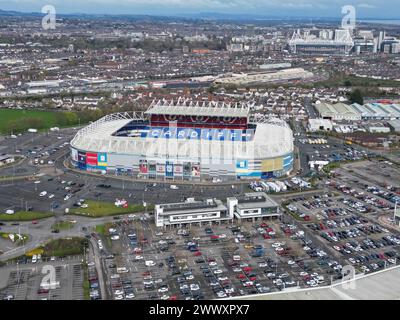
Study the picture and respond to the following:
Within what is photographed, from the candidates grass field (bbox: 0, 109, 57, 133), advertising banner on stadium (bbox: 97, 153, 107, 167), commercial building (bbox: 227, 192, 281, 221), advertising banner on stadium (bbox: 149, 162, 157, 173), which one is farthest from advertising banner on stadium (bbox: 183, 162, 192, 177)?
grass field (bbox: 0, 109, 57, 133)

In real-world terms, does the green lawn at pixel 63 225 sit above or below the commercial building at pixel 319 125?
below

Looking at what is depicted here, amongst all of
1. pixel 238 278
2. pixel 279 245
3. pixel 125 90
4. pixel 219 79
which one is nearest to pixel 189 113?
pixel 279 245

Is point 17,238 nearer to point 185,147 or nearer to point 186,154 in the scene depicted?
point 186,154

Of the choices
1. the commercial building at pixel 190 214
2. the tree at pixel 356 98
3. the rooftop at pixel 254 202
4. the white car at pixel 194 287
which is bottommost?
the white car at pixel 194 287

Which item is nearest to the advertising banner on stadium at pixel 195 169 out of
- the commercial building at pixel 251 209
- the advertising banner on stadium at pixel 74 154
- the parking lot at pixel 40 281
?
the commercial building at pixel 251 209

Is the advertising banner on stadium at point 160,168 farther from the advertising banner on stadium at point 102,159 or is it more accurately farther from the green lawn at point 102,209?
the green lawn at point 102,209

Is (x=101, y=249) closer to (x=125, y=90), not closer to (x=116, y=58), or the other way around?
(x=125, y=90)

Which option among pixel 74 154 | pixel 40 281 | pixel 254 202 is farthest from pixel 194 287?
pixel 74 154

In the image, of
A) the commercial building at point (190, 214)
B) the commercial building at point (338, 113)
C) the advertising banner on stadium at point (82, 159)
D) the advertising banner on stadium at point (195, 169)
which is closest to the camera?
the commercial building at point (190, 214)

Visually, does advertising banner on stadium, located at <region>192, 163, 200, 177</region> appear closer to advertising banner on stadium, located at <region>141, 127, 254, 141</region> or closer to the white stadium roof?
the white stadium roof
